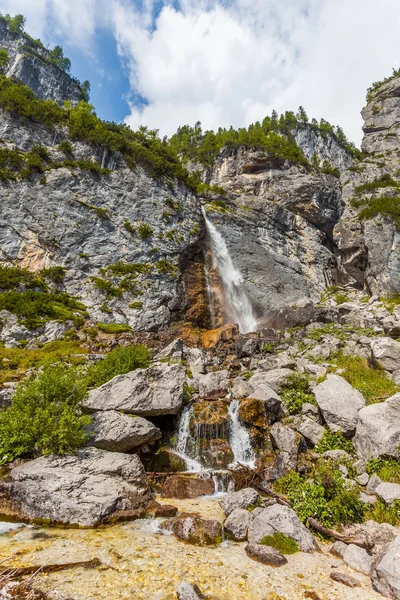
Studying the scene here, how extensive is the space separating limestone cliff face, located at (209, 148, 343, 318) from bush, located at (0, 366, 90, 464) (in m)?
31.3

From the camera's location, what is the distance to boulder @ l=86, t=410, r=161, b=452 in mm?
9219

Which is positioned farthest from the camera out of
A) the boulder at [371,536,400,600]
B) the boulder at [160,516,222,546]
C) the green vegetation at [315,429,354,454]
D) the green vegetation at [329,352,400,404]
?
the green vegetation at [329,352,400,404]

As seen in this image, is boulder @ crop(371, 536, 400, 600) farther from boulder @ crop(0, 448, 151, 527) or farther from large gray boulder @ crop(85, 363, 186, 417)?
large gray boulder @ crop(85, 363, 186, 417)

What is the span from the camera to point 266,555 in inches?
221

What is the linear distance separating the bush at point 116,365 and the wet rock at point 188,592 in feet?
28.8

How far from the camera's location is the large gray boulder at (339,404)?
961cm

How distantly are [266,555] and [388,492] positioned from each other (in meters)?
3.10

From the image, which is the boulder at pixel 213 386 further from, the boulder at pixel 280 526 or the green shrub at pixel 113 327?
the green shrub at pixel 113 327

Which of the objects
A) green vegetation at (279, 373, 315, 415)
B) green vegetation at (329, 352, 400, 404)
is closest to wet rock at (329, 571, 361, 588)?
green vegetation at (329, 352, 400, 404)

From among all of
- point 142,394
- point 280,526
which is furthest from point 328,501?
point 142,394

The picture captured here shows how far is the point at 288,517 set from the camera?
6402 mm

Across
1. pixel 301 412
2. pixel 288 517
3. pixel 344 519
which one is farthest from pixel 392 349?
pixel 288 517

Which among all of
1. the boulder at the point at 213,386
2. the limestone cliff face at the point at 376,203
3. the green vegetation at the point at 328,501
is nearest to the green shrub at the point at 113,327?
the boulder at the point at 213,386

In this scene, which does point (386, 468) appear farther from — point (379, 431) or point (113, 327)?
point (113, 327)
